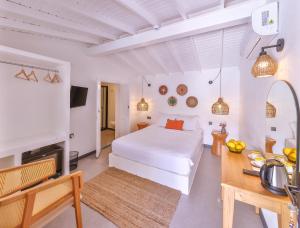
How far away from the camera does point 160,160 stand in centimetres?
228

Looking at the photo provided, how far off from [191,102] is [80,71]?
3.18 metres

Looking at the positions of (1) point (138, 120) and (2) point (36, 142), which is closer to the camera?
(2) point (36, 142)

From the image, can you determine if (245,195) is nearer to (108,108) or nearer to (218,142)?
(218,142)

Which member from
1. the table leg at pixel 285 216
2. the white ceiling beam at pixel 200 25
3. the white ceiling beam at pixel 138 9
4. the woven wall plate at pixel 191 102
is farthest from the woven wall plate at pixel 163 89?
the table leg at pixel 285 216

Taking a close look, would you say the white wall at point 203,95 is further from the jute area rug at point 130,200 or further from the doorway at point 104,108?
the jute area rug at point 130,200

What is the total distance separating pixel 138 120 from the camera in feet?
17.7

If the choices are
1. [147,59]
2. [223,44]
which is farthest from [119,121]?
[223,44]

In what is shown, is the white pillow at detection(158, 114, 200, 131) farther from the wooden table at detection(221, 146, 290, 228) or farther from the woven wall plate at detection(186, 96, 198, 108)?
the wooden table at detection(221, 146, 290, 228)

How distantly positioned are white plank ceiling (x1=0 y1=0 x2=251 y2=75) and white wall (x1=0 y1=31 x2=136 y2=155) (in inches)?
7.8

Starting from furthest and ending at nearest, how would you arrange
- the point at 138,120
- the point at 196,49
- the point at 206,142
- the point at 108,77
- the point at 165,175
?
the point at 138,120 → the point at 206,142 → the point at 108,77 → the point at 196,49 → the point at 165,175

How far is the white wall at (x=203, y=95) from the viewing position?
12.7ft

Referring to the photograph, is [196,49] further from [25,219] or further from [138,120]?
[25,219]

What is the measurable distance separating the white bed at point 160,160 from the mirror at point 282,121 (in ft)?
3.38

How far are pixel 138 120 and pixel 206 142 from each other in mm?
2511
